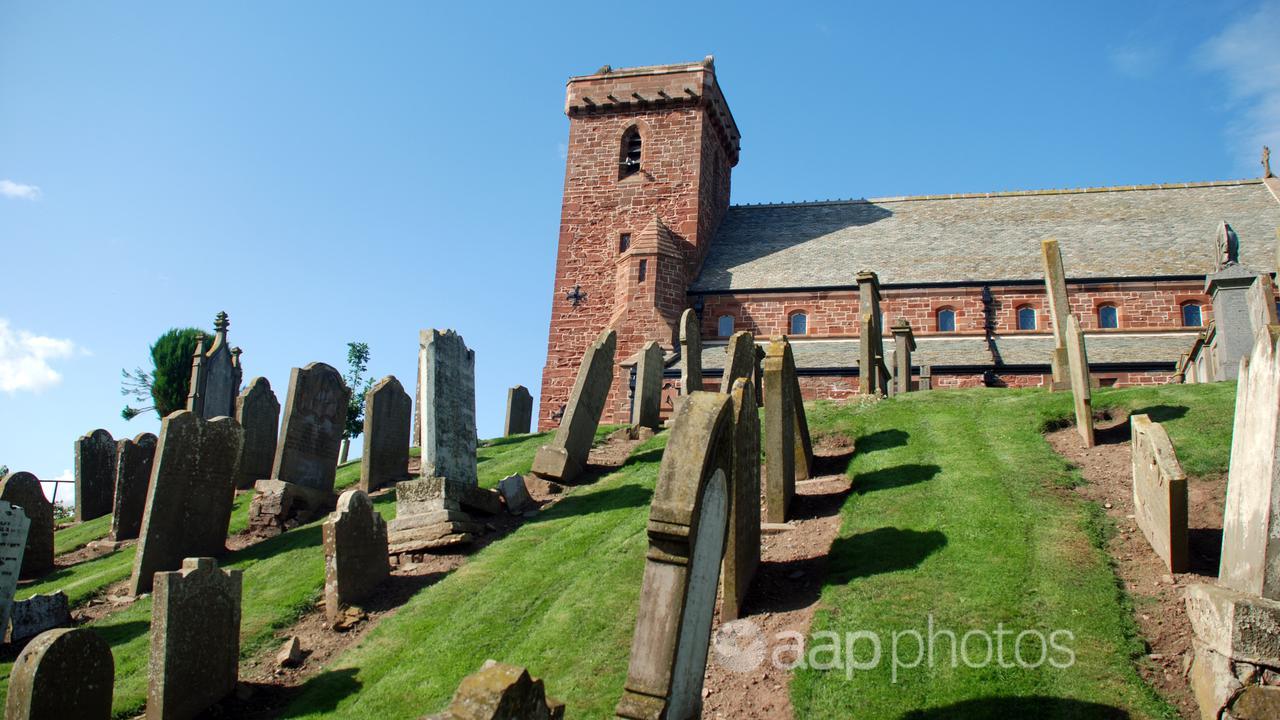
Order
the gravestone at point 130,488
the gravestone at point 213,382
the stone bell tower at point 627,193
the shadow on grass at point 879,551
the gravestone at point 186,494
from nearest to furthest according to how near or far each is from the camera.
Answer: the shadow on grass at point 879,551 < the gravestone at point 186,494 < the gravestone at point 130,488 < the gravestone at point 213,382 < the stone bell tower at point 627,193

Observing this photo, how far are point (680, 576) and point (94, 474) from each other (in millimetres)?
17392

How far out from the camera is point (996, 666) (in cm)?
754

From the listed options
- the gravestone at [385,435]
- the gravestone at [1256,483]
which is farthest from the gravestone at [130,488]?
the gravestone at [1256,483]

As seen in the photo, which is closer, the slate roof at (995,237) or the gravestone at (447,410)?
the gravestone at (447,410)

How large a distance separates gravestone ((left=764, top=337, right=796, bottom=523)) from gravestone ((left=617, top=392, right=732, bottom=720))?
416 centimetres

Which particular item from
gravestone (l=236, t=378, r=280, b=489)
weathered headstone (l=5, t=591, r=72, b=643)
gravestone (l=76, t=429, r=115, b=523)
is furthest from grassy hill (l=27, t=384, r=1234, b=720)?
gravestone (l=76, t=429, r=115, b=523)

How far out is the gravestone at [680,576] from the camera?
20.1 feet

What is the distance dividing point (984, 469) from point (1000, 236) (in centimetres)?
2192

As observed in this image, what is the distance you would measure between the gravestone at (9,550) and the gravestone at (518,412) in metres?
12.7

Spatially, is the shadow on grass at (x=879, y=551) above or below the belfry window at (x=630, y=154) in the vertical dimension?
below

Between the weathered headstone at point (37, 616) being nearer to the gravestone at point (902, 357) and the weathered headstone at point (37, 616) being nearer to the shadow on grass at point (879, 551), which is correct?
the shadow on grass at point (879, 551)

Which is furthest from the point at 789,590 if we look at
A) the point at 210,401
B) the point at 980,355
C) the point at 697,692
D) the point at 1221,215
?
the point at 1221,215

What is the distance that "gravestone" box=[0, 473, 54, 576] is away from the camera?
49.0 ft

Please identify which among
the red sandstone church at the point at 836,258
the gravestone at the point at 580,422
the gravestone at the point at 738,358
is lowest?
the gravestone at the point at 580,422
